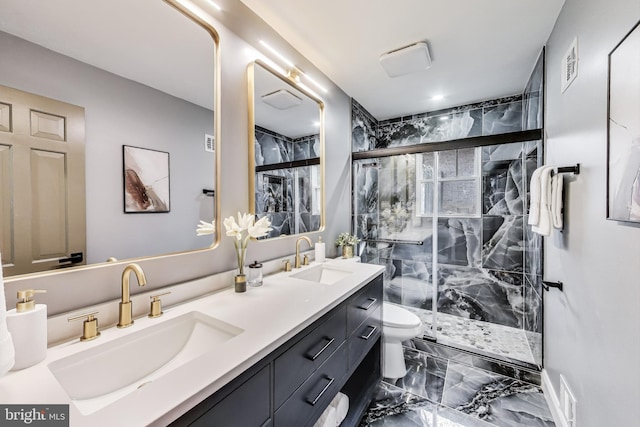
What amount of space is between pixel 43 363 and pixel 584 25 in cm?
245

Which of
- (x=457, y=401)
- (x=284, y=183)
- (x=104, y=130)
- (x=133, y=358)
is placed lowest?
(x=457, y=401)

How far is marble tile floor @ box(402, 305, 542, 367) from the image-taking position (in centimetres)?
211

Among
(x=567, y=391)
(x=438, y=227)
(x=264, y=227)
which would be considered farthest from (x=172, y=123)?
(x=438, y=227)

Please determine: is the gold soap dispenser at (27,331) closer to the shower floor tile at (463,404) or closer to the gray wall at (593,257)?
the shower floor tile at (463,404)

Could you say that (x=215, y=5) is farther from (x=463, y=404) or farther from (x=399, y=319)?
(x=463, y=404)

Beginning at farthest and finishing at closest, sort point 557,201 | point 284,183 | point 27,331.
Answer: point 284,183 → point 557,201 → point 27,331

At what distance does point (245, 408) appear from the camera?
2.37 feet

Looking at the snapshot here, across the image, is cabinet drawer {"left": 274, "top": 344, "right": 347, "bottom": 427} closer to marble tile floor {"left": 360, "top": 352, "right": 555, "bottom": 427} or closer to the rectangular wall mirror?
marble tile floor {"left": 360, "top": 352, "right": 555, "bottom": 427}

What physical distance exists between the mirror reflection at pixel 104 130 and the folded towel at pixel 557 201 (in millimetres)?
1860

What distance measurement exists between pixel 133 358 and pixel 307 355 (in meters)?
0.59

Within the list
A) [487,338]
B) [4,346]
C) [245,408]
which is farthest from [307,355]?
[487,338]

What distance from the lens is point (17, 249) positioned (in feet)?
2.59

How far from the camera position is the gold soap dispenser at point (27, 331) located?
0.66 metres

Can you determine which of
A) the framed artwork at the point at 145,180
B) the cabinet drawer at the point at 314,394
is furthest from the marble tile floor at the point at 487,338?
the framed artwork at the point at 145,180
